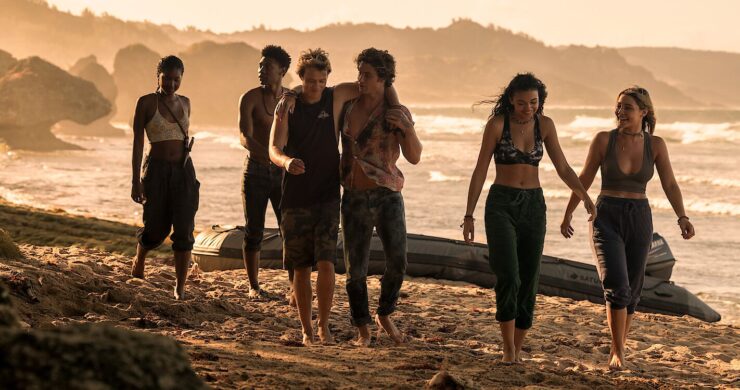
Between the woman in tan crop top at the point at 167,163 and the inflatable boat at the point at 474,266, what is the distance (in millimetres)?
3262

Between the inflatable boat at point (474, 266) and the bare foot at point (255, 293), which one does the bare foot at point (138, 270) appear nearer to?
the bare foot at point (255, 293)

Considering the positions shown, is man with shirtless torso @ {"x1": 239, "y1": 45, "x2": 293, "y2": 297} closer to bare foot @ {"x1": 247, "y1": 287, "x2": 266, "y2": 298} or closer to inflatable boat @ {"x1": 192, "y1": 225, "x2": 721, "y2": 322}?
bare foot @ {"x1": 247, "y1": 287, "x2": 266, "y2": 298}

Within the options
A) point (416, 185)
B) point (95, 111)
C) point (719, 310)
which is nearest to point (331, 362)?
point (719, 310)

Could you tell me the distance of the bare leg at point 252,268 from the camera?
8109 millimetres

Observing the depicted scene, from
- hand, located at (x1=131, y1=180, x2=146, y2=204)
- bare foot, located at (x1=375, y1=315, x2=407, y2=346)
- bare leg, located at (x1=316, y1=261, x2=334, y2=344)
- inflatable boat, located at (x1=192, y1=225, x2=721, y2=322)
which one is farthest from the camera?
inflatable boat, located at (x1=192, y1=225, x2=721, y2=322)

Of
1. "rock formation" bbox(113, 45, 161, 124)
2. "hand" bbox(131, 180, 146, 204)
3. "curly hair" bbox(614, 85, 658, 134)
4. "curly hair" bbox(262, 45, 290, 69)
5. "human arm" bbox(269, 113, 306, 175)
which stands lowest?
"hand" bbox(131, 180, 146, 204)

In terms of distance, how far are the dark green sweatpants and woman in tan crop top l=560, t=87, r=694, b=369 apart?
1.79 ft

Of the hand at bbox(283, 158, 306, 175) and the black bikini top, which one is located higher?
the black bikini top

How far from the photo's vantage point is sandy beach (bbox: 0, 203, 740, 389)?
5.04m

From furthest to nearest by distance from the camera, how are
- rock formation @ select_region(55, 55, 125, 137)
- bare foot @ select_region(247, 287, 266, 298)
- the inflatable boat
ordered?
rock formation @ select_region(55, 55, 125, 137) → the inflatable boat → bare foot @ select_region(247, 287, 266, 298)

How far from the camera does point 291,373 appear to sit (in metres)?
4.69

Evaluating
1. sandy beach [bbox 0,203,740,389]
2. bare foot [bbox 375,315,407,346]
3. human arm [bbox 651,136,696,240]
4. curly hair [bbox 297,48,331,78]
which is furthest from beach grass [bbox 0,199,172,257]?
human arm [bbox 651,136,696,240]

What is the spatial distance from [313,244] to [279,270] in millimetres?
4915

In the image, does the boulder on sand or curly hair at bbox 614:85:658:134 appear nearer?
the boulder on sand
